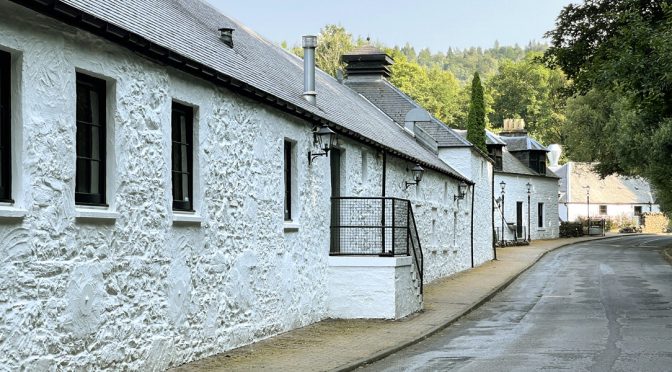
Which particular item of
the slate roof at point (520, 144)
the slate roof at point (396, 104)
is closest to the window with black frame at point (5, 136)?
the slate roof at point (396, 104)

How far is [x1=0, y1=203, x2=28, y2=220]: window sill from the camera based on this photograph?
768 cm

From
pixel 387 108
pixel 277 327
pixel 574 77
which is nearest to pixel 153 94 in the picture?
pixel 277 327

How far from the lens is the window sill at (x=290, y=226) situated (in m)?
14.8

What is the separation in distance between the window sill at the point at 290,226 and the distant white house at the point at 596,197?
2800 inches

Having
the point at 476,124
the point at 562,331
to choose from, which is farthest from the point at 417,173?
the point at 476,124

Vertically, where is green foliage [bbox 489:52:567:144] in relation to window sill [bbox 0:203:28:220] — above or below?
above

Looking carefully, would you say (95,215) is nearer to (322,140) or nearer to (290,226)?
(290,226)

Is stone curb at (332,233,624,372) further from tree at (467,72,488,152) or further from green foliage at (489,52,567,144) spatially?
green foliage at (489,52,567,144)

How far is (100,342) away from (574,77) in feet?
59.4

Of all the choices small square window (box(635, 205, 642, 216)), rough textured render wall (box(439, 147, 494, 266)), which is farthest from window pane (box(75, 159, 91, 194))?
small square window (box(635, 205, 642, 216))

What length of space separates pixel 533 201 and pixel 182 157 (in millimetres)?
51860

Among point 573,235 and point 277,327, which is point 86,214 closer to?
point 277,327

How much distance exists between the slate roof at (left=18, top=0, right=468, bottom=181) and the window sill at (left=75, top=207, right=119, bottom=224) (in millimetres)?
1790

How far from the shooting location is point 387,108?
3462cm
